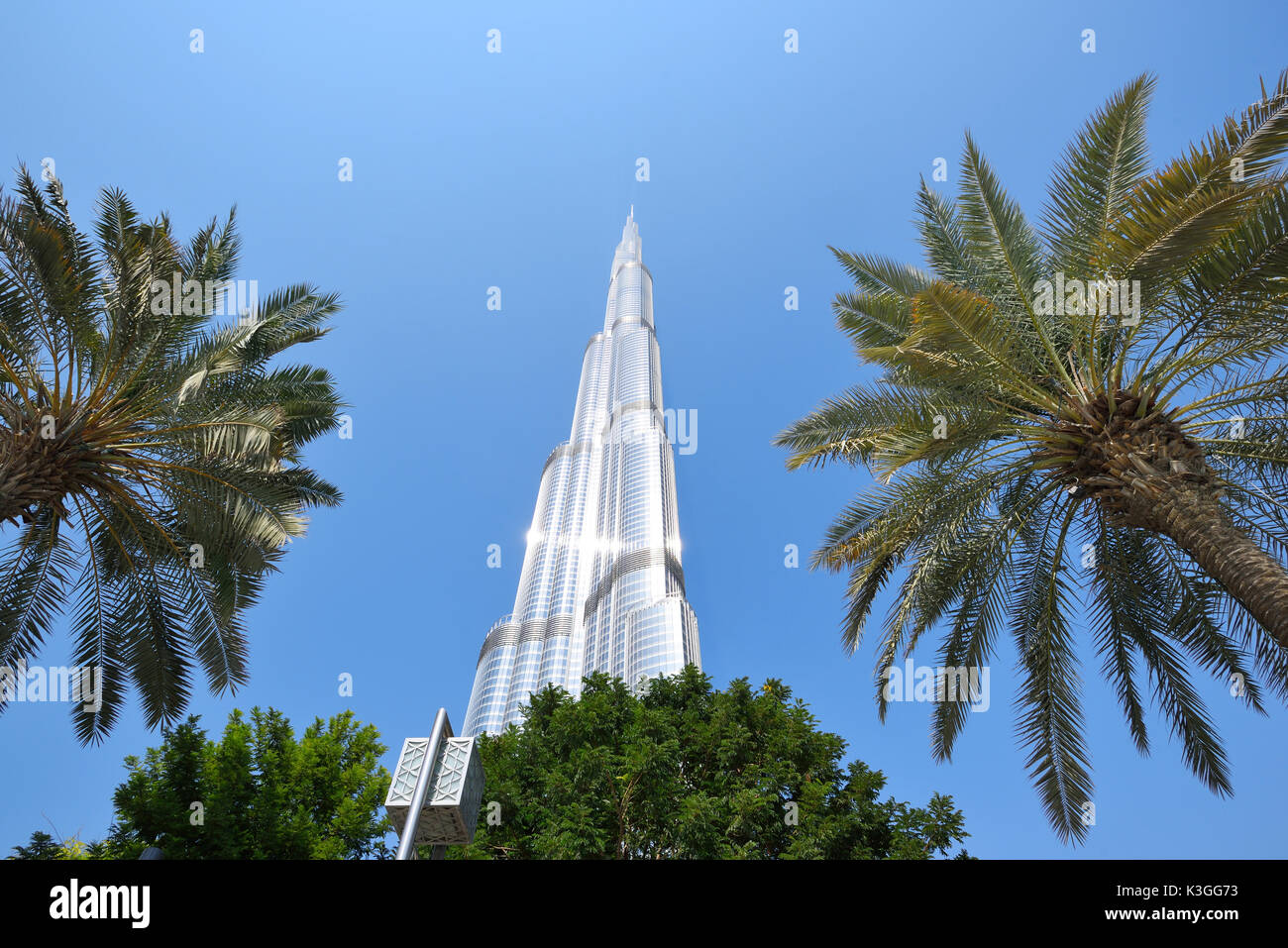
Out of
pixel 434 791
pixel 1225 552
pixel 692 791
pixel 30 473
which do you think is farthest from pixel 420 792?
pixel 692 791

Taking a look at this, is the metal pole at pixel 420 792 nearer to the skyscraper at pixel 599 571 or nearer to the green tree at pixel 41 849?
the green tree at pixel 41 849

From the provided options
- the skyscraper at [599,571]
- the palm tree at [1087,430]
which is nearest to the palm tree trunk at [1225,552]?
the palm tree at [1087,430]

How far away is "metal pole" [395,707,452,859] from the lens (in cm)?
550

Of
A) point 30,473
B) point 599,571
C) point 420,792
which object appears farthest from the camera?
point 599,571

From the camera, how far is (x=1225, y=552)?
7.59 meters

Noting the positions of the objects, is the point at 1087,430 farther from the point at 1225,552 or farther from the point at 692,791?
the point at 692,791

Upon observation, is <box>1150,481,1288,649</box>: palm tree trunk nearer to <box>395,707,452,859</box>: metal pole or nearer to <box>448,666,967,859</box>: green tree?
<box>448,666,967,859</box>: green tree

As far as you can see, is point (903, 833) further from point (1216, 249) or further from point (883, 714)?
point (1216, 249)

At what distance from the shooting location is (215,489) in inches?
424

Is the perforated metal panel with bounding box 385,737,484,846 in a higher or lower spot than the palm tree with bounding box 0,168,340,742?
lower

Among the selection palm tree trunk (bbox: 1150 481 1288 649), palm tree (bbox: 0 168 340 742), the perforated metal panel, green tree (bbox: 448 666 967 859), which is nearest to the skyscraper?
green tree (bbox: 448 666 967 859)

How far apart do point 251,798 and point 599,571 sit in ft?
399

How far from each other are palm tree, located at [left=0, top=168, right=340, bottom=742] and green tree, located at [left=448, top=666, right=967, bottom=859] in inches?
206
